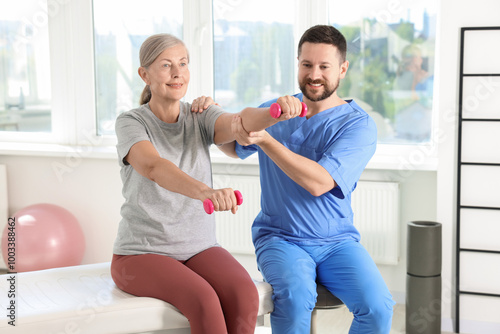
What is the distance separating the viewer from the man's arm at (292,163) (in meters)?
1.80

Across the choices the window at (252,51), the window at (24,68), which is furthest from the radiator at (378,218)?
the window at (24,68)

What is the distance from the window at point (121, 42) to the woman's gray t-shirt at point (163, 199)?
1.80 metres

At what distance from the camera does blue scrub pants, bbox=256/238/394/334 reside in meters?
1.84

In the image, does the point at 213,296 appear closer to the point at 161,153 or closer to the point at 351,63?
the point at 161,153

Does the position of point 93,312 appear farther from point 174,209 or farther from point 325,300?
point 325,300

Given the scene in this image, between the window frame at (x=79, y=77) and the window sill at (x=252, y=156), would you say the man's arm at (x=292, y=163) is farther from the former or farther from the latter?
the window frame at (x=79, y=77)

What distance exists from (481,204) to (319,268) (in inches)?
47.2

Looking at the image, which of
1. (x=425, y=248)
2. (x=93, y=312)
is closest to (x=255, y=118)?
(x=93, y=312)

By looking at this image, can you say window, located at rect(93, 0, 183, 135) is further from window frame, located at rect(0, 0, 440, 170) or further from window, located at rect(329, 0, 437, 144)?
window, located at rect(329, 0, 437, 144)

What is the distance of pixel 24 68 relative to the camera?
396 cm

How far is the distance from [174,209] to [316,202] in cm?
47

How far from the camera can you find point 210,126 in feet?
6.50

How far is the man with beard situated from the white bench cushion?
0.36 feet

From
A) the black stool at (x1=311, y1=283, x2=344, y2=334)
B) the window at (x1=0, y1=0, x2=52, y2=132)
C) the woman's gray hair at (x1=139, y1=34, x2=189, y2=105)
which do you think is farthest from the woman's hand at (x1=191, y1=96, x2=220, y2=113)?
the window at (x1=0, y1=0, x2=52, y2=132)
